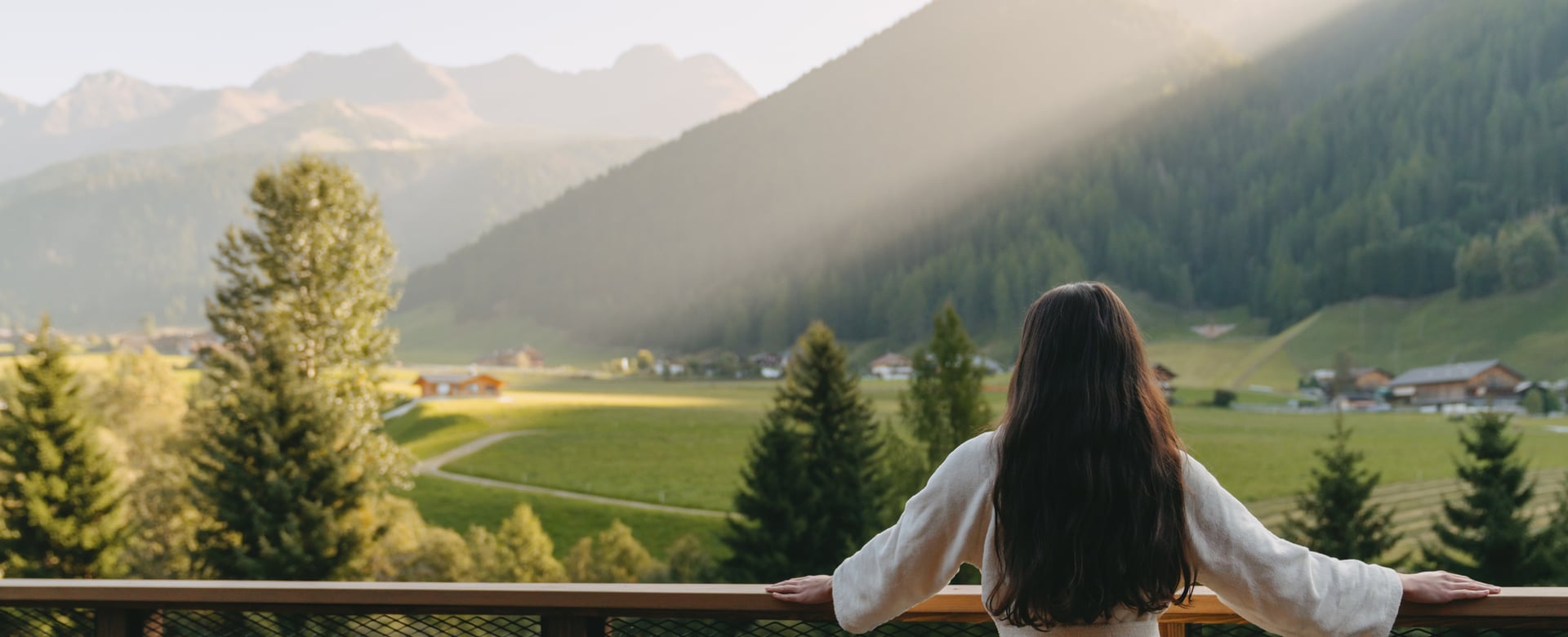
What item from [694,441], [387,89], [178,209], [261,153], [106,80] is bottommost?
[694,441]

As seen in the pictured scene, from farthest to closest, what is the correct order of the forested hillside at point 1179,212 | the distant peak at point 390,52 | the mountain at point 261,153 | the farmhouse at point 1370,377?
the distant peak at point 390,52
the mountain at point 261,153
the forested hillside at point 1179,212
the farmhouse at point 1370,377

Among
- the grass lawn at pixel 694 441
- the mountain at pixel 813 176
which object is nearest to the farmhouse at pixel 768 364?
the mountain at pixel 813 176

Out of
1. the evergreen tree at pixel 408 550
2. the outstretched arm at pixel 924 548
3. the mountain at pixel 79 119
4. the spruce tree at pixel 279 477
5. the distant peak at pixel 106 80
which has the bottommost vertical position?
the evergreen tree at pixel 408 550

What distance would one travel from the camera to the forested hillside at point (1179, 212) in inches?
1764

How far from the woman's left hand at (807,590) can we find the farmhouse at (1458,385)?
143ft

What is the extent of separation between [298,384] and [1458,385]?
41.2m

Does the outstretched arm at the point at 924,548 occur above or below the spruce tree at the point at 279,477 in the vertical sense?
above

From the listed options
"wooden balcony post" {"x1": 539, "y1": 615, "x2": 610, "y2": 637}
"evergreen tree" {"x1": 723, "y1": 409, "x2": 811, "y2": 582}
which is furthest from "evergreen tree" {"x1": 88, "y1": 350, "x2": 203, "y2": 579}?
"wooden balcony post" {"x1": 539, "y1": 615, "x2": 610, "y2": 637}

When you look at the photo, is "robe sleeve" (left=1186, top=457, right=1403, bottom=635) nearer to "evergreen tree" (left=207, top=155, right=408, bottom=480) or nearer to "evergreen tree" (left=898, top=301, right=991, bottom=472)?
"evergreen tree" (left=207, top=155, right=408, bottom=480)

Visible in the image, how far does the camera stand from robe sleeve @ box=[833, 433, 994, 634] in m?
1.40

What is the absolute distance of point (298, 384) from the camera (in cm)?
1856

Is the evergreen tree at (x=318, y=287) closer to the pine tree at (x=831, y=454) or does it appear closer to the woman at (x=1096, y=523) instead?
the pine tree at (x=831, y=454)

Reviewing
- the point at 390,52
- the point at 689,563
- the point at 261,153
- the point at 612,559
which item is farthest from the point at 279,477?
the point at 390,52

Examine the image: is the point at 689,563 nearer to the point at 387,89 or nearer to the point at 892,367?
the point at 892,367
